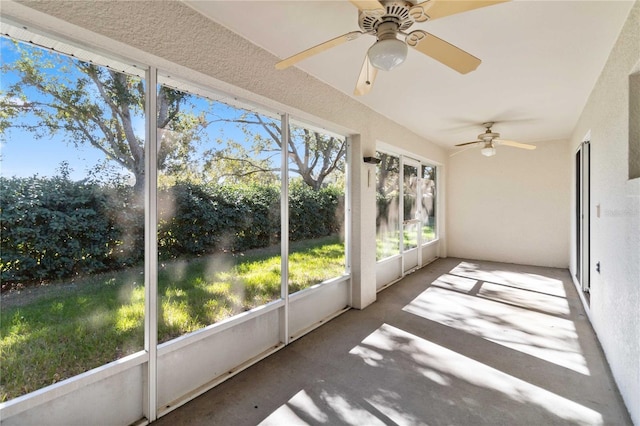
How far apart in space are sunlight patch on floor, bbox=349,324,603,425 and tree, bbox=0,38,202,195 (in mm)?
2354

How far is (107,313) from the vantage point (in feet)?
5.97

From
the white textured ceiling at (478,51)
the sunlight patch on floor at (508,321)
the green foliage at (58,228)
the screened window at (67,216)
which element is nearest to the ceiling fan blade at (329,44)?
the white textured ceiling at (478,51)

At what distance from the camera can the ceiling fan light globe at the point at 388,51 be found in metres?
1.57

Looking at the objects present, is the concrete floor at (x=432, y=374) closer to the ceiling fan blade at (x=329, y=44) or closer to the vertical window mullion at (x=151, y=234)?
the vertical window mullion at (x=151, y=234)

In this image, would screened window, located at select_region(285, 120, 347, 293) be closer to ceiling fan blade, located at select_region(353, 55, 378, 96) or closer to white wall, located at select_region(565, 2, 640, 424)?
ceiling fan blade, located at select_region(353, 55, 378, 96)

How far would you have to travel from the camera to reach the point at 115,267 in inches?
72.3

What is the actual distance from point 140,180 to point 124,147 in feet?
0.72

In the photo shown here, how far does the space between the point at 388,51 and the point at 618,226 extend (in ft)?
7.36

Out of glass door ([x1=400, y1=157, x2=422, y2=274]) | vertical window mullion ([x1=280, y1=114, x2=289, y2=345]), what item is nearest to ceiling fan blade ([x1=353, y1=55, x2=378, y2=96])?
vertical window mullion ([x1=280, y1=114, x2=289, y2=345])

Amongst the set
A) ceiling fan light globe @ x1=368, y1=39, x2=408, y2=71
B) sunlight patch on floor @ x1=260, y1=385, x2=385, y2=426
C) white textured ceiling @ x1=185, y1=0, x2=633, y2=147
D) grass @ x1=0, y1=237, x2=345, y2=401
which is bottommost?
sunlight patch on floor @ x1=260, y1=385, x2=385, y2=426

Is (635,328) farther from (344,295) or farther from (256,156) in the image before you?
(256,156)

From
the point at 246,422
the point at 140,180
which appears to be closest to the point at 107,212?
the point at 140,180

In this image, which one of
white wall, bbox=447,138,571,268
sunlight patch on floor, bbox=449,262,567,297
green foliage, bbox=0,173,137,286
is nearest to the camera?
green foliage, bbox=0,173,137,286

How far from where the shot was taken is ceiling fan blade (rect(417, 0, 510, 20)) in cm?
134
